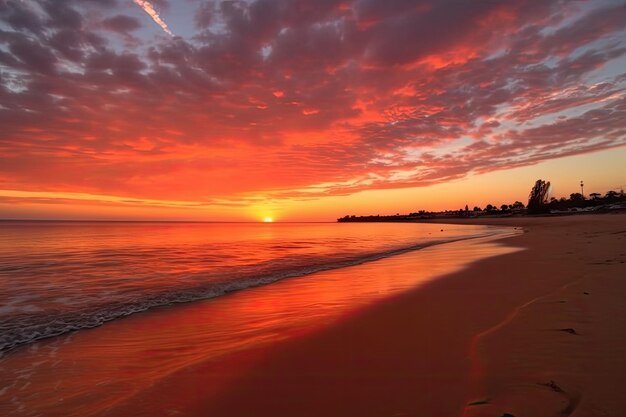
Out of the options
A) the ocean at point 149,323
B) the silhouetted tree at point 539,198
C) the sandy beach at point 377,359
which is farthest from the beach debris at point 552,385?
the silhouetted tree at point 539,198

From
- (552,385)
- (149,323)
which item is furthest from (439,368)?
(149,323)

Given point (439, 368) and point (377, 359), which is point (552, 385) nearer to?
point (439, 368)

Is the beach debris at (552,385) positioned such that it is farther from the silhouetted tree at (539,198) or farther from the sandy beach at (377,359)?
the silhouetted tree at (539,198)

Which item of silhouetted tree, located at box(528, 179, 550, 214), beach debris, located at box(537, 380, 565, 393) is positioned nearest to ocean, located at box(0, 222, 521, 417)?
beach debris, located at box(537, 380, 565, 393)

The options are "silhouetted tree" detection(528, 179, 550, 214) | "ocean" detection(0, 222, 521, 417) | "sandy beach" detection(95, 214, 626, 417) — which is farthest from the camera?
"silhouetted tree" detection(528, 179, 550, 214)

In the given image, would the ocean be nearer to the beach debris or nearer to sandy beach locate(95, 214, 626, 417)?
sandy beach locate(95, 214, 626, 417)

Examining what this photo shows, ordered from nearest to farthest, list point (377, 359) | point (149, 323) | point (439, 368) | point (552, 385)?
point (552, 385) → point (439, 368) → point (377, 359) → point (149, 323)

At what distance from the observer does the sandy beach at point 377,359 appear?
3.59 m

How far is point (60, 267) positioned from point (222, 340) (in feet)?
49.0

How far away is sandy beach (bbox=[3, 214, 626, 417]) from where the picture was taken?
3592 mm

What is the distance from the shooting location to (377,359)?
4910 mm

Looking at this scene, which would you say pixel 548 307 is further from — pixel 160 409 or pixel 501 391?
pixel 160 409

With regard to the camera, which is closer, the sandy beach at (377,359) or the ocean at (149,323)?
the sandy beach at (377,359)

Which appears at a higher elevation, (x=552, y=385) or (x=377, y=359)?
(x=552, y=385)
